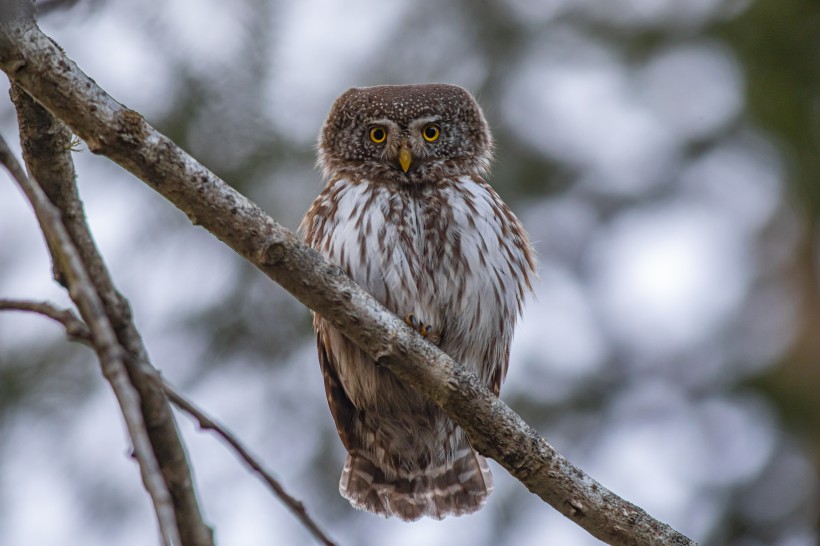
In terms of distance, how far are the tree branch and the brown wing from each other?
4.50 feet

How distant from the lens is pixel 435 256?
5012 millimetres

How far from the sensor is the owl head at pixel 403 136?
5.45m

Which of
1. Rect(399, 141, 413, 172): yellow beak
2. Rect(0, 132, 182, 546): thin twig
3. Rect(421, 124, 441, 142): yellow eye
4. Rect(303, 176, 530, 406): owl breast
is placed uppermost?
Rect(421, 124, 441, 142): yellow eye

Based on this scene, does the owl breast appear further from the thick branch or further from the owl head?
the thick branch

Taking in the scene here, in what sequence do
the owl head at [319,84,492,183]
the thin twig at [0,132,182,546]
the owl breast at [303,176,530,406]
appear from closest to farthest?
the thin twig at [0,132,182,546] → the owl breast at [303,176,530,406] → the owl head at [319,84,492,183]

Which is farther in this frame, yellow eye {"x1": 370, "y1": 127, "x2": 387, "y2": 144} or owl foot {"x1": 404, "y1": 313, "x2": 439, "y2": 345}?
yellow eye {"x1": 370, "y1": 127, "x2": 387, "y2": 144}

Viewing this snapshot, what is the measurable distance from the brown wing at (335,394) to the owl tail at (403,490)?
137mm

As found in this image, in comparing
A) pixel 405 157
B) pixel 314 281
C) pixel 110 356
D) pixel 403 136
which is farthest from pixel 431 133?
pixel 110 356

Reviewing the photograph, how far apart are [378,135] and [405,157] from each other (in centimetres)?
35

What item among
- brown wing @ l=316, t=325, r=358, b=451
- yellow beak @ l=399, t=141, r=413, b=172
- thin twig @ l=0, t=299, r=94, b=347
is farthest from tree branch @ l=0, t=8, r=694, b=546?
yellow beak @ l=399, t=141, r=413, b=172

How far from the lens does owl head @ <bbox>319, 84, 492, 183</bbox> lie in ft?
17.9

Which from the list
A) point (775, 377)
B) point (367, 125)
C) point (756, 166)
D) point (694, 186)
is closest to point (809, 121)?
point (756, 166)

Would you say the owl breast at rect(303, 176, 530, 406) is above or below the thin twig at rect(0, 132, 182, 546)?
above

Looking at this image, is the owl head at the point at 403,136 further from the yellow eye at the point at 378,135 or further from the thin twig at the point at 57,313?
the thin twig at the point at 57,313
